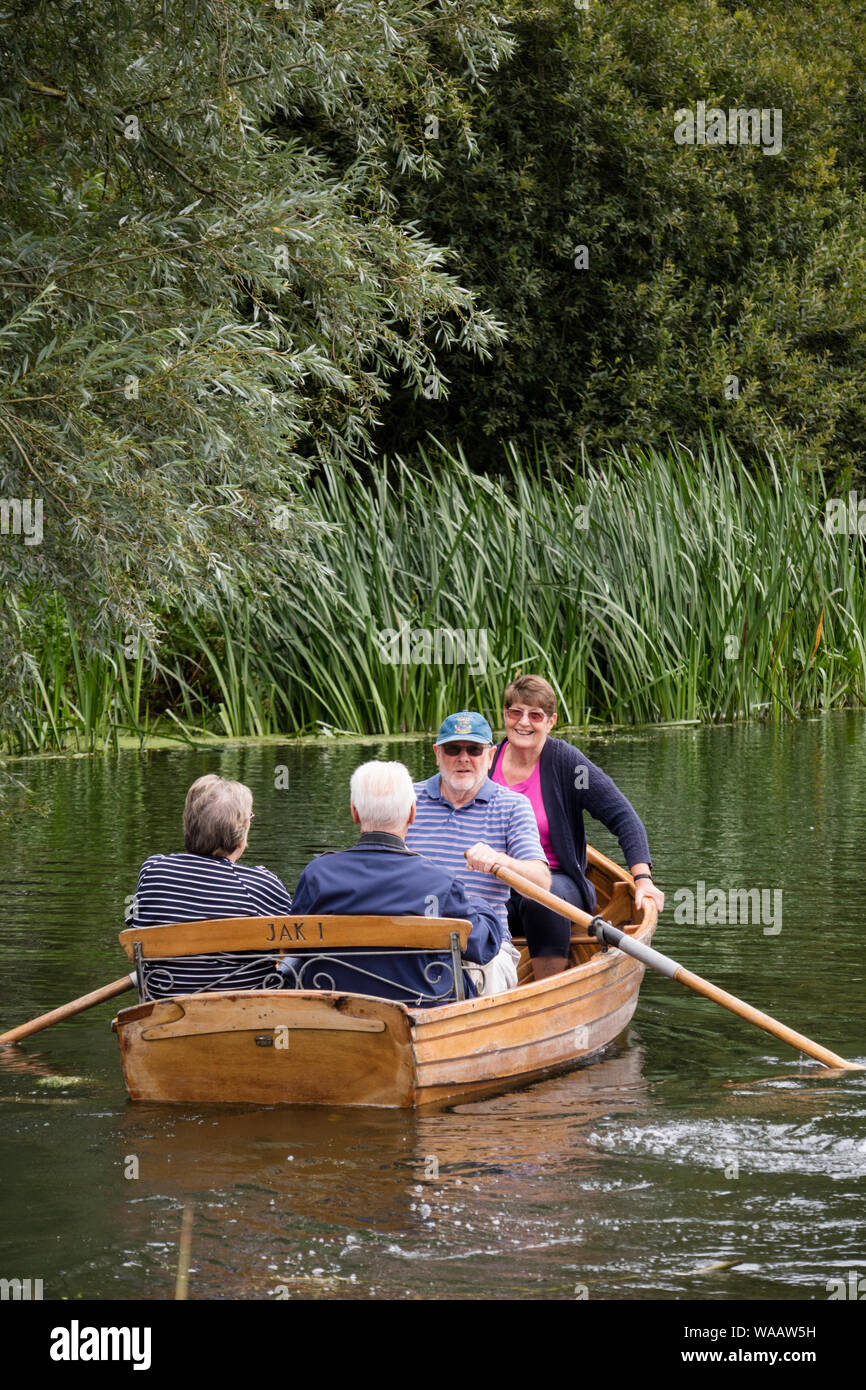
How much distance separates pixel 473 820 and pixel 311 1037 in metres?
1.22

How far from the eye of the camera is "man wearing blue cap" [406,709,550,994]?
19.9 feet

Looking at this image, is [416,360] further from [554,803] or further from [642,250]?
[642,250]

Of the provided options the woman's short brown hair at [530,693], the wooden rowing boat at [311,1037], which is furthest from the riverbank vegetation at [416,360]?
the wooden rowing boat at [311,1037]

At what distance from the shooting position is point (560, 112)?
71.7 ft

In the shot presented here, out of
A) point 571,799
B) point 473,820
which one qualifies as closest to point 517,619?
point 571,799

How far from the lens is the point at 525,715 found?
678 centimetres

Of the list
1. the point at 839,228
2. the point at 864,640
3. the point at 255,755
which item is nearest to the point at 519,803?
the point at 255,755

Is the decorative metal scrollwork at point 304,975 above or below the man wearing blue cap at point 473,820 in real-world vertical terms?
below

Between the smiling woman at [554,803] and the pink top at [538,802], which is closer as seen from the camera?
the smiling woman at [554,803]

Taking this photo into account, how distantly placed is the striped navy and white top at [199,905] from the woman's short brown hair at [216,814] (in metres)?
0.07

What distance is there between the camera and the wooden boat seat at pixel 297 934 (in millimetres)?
5227

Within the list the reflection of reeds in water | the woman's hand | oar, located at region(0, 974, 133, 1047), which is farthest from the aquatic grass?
the reflection of reeds in water

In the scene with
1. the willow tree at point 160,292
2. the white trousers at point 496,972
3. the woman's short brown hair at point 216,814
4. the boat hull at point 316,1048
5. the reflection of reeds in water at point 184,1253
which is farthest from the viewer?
the willow tree at point 160,292

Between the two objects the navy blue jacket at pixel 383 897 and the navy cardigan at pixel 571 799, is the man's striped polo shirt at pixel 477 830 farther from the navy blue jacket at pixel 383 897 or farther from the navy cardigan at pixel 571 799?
the navy blue jacket at pixel 383 897
